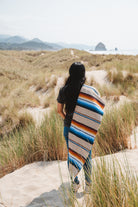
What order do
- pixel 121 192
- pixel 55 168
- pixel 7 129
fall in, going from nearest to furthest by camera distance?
pixel 121 192
pixel 55 168
pixel 7 129

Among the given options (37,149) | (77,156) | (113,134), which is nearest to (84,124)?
(77,156)

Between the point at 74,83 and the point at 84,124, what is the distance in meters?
0.48

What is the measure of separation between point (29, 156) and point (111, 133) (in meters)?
1.59

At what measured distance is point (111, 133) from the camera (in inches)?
122

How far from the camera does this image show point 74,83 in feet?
6.15

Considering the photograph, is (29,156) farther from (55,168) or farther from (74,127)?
(74,127)

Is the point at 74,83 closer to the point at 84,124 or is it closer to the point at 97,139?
the point at 84,124

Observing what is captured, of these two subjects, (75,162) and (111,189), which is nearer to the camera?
(111,189)

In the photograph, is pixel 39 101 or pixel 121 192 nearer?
pixel 121 192

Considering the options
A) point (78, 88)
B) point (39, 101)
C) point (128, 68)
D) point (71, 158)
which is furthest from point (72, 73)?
point (128, 68)

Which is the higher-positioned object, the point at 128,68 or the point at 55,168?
the point at 128,68

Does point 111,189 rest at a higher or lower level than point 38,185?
higher

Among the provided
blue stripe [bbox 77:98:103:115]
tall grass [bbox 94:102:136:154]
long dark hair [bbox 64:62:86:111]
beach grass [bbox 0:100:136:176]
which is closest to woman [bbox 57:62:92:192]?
long dark hair [bbox 64:62:86:111]

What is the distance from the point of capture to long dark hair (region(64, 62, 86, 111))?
1818 millimetres
